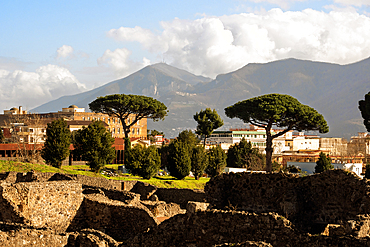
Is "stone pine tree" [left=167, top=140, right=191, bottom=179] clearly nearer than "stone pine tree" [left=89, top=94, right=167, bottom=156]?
Yes

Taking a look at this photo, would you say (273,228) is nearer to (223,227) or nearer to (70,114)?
(223,227)

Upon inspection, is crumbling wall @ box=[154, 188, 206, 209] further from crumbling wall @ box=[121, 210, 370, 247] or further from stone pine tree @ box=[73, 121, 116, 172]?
crumbling wall @ box=[121, 210, 370, 247]

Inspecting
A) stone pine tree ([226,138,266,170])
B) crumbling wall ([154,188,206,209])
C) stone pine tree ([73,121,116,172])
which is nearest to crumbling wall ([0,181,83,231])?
crumbling wall ([154,188,206,209])

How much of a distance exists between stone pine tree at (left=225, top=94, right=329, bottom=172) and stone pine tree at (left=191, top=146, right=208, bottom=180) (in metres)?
8.56

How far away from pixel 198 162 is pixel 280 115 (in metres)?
11.8

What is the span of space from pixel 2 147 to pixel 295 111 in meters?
Answer: 37.5

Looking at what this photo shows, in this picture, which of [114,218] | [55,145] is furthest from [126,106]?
[114,218]

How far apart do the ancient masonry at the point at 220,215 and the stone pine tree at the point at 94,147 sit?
60.8ft

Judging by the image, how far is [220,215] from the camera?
11.2m

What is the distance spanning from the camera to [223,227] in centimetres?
1111

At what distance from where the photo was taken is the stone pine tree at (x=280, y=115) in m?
43.5

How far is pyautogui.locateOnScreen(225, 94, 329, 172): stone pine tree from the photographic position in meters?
43.5

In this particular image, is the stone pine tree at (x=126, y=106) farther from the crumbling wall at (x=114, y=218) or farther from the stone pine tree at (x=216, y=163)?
the crumbling wall at (x=114, y=218)

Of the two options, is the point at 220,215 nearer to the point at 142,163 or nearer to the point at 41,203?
the point at 41,203
